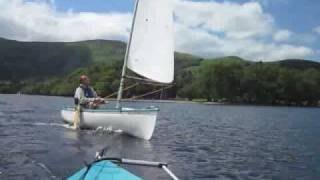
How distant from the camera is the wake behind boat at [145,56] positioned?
124 ft

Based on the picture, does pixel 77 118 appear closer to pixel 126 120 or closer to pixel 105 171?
pixel 126 120

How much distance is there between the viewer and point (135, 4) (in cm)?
4062

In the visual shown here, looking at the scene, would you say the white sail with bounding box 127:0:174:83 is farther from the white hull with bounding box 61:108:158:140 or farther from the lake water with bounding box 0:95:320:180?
the lake water with bounding box 0:95:320:180

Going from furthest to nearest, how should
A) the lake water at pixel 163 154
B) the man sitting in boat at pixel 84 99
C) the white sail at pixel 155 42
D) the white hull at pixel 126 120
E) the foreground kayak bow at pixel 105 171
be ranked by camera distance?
the man sitting in boat at pixel 84 99 < the white sail at pixel 155 42 < the white hull at pixel 126 120 < the lake water at pixel 163 154 < the foreground kayak bow at pixel 105 171

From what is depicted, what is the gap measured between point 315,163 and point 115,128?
46.8ft

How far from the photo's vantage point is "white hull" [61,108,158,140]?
3647 cm

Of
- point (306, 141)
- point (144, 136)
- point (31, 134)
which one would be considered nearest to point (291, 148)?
point (306, 141)

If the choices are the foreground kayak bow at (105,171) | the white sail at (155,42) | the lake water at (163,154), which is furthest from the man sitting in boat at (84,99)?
the foreground kayak bow at (105,171)

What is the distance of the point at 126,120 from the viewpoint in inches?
1485

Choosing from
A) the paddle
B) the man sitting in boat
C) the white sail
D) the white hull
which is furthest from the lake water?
the white sail

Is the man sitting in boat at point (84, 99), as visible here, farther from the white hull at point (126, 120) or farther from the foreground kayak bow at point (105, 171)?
the foreground kayak bow at point (105, 171)

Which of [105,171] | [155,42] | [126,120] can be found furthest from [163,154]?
[105,171]

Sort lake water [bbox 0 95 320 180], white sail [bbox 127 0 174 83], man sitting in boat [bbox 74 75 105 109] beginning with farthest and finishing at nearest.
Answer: man sitting in boat [bbox 74 75 105 109], white sail [bbox 127 0 174 83], lake water [bbox 0 95 320 180]

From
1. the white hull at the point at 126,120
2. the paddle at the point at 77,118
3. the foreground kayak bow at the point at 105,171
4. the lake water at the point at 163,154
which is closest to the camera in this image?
the foreground kayak bow at the point at 105,171
